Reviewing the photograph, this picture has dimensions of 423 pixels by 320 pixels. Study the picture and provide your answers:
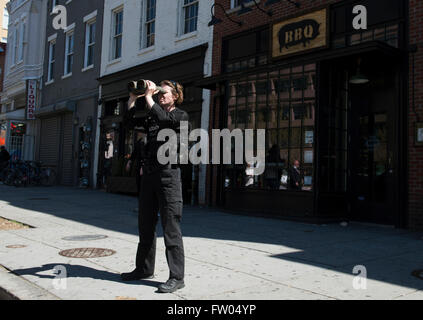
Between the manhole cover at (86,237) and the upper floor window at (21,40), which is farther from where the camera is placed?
the upper floor window at (21,40)

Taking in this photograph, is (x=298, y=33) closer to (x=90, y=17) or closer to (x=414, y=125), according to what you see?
(x=414, y=125)

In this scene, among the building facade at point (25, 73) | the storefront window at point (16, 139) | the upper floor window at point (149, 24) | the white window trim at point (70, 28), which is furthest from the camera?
the storefront window at point (16, 139)

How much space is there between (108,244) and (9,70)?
25.4m

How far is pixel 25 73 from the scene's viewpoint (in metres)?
24.5

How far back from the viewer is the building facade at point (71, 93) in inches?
743

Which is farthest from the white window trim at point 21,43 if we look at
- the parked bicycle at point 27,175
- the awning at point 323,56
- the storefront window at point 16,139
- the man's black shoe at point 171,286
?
the man's black shoe at point 171,286

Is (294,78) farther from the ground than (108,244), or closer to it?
farther from the ground

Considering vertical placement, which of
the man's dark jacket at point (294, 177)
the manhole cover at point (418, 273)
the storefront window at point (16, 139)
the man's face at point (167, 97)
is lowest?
the manhole cover at point (418, 273)

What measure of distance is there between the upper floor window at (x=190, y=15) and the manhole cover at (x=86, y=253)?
973 centimetres

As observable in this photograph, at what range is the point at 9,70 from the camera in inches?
1080

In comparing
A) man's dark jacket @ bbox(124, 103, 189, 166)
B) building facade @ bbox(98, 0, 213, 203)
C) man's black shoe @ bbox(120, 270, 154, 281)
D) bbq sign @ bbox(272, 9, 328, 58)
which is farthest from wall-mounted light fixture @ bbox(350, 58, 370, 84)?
man's black shoe @ bbox(120, 270, 154, 281)

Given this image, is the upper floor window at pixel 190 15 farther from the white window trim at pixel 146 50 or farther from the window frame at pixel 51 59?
the window frame at pixel 51 59
